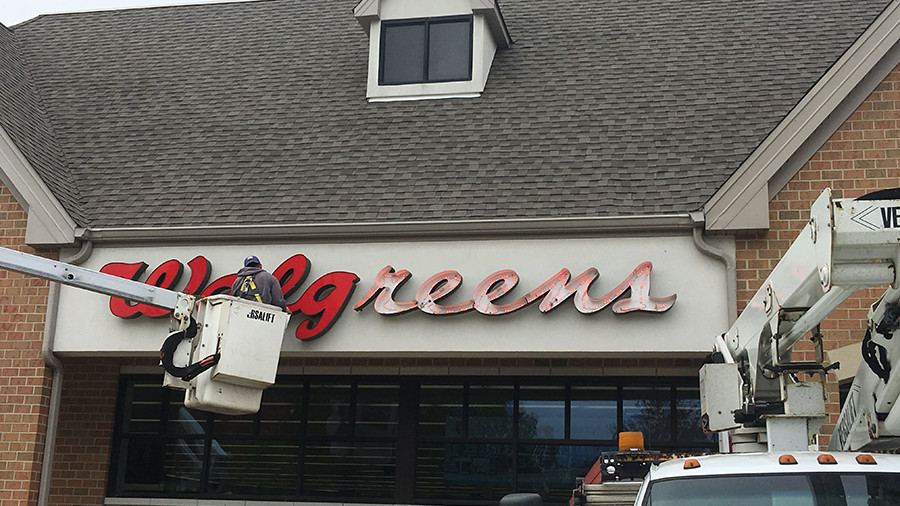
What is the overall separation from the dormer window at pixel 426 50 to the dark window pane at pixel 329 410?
4.45 meters

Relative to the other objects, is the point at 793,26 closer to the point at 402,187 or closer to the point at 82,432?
the point at 402,187

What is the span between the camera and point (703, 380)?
7512 mm

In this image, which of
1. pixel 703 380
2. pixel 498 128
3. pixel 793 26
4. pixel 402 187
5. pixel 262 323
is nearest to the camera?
pixel 703 380

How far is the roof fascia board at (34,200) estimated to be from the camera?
1264 cm

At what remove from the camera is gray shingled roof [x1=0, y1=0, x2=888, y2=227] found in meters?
12.5

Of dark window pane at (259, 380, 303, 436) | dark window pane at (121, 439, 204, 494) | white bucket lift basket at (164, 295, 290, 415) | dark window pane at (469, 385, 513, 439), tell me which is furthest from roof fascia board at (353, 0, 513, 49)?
dark window pane at (121, 439, 204, 494)

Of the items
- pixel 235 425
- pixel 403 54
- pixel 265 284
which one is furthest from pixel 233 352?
pixel 403 54

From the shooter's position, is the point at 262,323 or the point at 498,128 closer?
the point at 262,323

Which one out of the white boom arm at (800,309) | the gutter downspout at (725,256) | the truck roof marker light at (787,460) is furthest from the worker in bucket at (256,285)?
the truck roof marker light at (787,460)

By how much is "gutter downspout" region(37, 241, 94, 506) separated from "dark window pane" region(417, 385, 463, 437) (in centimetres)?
440

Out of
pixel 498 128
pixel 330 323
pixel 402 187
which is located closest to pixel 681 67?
pixel 498 128

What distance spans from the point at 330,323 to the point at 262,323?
1505 millimetres

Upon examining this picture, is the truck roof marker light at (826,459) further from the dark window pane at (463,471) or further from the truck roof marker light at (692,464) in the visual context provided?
the dark window pane at (463,471)

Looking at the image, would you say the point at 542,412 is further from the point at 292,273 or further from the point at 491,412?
the point at 292,273
